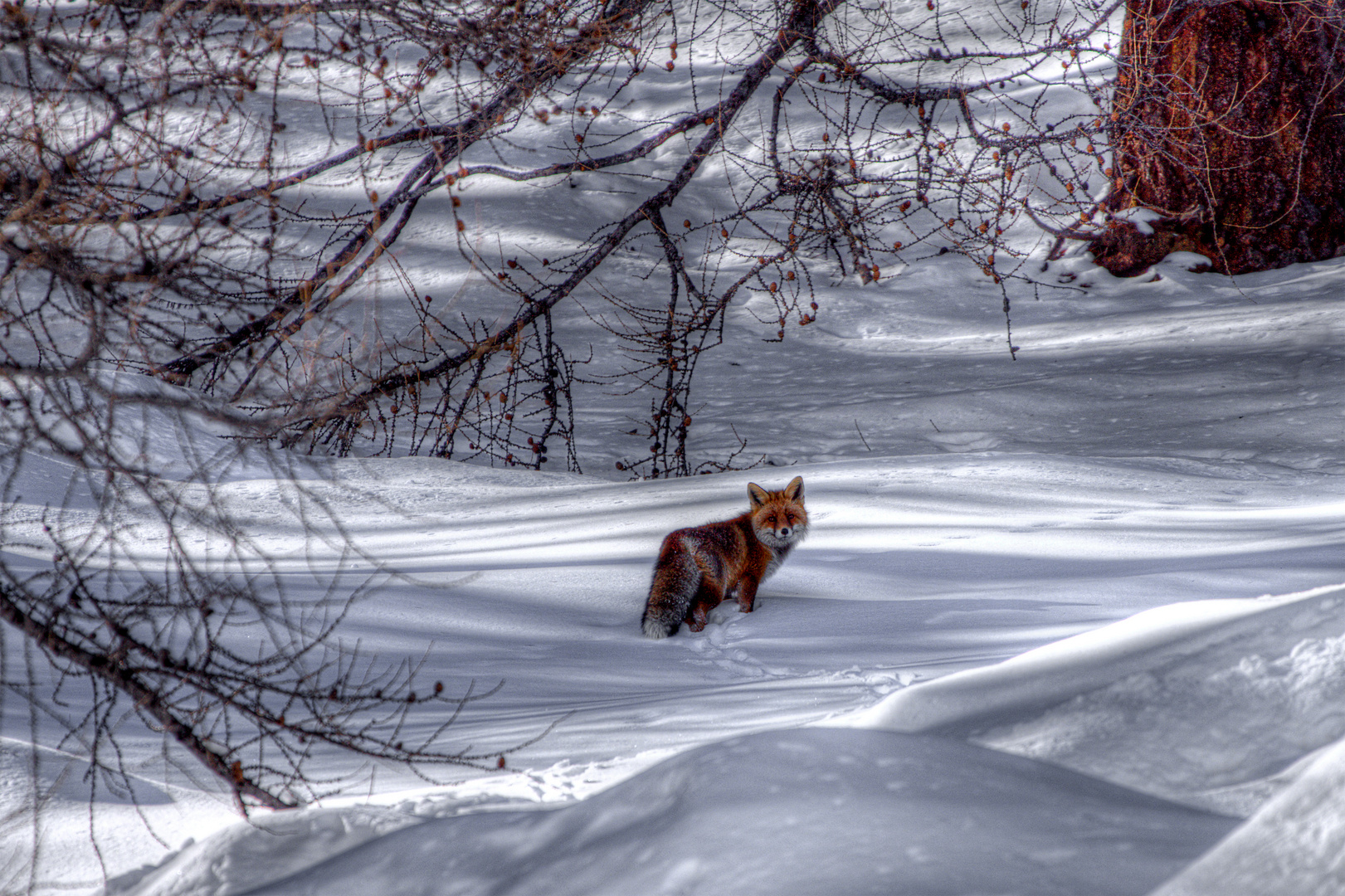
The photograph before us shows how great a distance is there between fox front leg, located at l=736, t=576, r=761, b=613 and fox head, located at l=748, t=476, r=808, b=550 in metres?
0.20

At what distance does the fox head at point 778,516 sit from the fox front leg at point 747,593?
0.67 ft

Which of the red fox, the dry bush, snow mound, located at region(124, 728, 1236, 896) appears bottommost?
snow mound, located at region(124, 728, 1236, 896)

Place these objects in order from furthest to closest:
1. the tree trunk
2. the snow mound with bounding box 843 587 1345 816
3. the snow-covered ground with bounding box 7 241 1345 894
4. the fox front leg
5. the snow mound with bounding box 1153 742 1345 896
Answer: the tree trunk < the fox front leg < the snow mound with bounding box 843 587 1345 816 < the snow-covered ground with bounding box 7 241 1345 894 < the snow mound with bounding box 1153 742 1345 896

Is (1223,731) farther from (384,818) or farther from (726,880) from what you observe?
(384,818)

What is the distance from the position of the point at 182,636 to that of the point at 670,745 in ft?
7.63

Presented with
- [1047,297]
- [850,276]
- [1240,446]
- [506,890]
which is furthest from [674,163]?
[506,890]

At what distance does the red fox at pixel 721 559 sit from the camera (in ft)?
12.1

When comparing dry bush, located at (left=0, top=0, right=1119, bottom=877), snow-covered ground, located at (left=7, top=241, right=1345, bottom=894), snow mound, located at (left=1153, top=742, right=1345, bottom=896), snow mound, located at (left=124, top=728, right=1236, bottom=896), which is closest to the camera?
snow mound, located at (left=1153, top=742, right=1345, bottom=896)

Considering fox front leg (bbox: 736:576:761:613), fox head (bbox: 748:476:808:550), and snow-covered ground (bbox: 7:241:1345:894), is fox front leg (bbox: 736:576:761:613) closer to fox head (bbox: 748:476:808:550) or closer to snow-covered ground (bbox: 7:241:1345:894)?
snow-covered ground (bbox: 7:241:1345:894)

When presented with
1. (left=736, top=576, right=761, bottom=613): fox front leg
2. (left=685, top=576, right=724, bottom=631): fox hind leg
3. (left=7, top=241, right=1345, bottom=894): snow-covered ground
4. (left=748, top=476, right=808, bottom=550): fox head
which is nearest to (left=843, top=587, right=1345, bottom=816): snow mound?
(left=7, top=241, right=1345, bottom=894): snow-covered ground

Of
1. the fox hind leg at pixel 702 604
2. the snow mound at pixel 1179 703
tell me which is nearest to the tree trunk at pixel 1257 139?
the fox hind leg at pixel 702 604

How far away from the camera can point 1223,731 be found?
1774 millimetres

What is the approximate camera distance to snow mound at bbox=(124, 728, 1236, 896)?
1.35m

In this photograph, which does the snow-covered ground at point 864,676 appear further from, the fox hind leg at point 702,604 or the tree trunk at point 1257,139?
the tree trunk at point 1257,139
